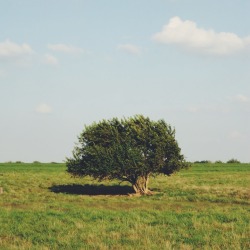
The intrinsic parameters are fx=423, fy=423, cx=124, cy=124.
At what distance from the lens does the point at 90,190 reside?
44281mm

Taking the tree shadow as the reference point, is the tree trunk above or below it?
above

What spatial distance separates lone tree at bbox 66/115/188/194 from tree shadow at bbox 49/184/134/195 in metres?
1.89

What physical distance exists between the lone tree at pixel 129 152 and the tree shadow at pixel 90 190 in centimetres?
189

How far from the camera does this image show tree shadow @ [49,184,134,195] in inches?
1665

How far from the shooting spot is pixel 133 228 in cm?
1911

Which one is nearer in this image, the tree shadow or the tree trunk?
the tree trunk

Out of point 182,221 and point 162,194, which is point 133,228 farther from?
point 162,194

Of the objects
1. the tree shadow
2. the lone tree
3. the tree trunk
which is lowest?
the tree shadow

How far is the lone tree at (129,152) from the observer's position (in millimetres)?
40188

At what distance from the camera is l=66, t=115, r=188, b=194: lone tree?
132ft

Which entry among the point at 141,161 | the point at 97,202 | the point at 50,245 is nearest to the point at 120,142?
the point at 141,161

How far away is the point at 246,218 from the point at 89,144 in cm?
2223

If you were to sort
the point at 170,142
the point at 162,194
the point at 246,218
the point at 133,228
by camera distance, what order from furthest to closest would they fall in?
1. the point at 170,142
2. the point at 162,194
3. the point at 246,218
4. the point at 133,228

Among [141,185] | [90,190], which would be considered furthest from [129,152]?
[90,190]
